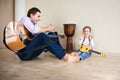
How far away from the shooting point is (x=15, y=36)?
2367 mm

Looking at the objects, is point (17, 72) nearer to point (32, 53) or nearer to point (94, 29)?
point (32, 53)

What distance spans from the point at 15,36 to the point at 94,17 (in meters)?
1.55

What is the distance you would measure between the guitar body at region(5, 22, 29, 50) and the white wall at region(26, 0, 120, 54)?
1.30m

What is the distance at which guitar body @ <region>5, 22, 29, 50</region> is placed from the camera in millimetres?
2359

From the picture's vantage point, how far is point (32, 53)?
254 cm

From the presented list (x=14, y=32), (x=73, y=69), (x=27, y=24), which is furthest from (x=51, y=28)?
(x=73, y=69)

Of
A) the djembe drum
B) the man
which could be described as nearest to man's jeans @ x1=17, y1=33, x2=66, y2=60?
the man

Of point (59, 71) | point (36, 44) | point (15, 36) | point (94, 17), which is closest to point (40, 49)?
point (36, 44)

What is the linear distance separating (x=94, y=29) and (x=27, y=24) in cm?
137

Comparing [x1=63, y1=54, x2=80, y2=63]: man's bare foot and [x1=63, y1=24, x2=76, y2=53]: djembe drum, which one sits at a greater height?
[x1=63, y1=24, x2=76, y2=53]: djembe drum

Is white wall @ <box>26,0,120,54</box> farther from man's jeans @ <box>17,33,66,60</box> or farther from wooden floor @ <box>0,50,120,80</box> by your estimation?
man's jeans @ <box>17,33,66,60</box>

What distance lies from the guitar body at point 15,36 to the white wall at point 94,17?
1.30 meters

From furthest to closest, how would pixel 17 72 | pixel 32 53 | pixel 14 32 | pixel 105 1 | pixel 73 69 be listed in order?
1. pixel 105 1
2. pixel 32 53
3. pixel 14 32
4. pixel 73 69
5. pixel 17 72

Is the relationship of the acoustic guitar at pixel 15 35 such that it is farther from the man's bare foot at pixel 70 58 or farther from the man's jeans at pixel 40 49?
the man's bare foot at pixel 70 58
